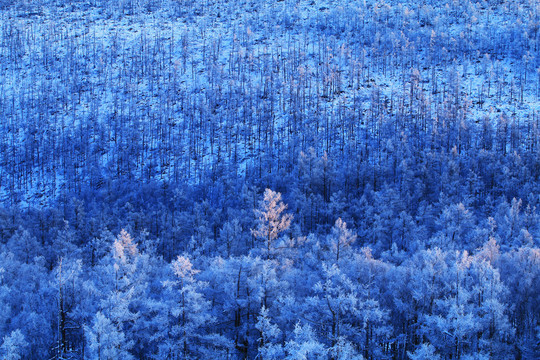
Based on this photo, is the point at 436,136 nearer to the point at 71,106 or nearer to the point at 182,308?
the point at 182,308

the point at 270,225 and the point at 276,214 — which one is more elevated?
the point at 276,214

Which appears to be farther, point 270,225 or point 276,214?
point 276,214

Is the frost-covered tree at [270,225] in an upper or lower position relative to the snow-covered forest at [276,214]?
upper

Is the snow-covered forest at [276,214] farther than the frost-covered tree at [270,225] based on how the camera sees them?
No

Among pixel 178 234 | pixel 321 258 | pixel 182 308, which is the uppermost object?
pixel 182 308

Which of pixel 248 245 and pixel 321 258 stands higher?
pixel 321 258

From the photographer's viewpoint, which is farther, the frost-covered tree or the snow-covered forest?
the frost-covered tree

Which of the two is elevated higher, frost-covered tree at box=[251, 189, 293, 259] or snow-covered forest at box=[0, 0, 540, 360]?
frost-covered tree at box=[251, 189, 293, 259]

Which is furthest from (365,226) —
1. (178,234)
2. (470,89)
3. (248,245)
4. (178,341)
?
(470,89)
